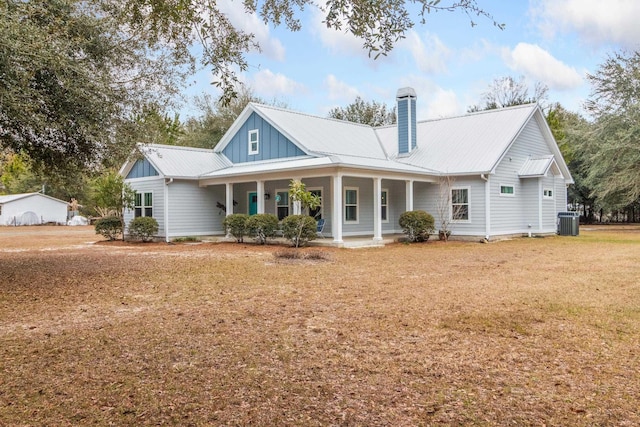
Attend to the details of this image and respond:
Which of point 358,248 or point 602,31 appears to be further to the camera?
point 358,248

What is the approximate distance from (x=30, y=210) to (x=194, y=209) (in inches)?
1255

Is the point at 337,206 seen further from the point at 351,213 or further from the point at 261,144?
Result: the point at 261,144

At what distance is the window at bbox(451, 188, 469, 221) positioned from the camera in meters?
18.9

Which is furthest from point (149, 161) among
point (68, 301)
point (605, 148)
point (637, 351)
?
point (605, 148)

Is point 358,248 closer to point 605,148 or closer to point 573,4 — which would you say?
point 573,4

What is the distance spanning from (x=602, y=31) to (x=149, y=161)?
1693 centimetres

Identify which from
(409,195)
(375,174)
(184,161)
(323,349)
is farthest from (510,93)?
(323,349)

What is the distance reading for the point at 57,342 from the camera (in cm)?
532

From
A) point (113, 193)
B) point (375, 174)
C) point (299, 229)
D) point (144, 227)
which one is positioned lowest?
point (299, 229)

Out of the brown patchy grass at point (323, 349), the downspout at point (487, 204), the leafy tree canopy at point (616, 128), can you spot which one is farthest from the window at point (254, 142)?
the leafy tree canopy at point (616, 128)

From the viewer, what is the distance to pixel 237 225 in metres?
18.5

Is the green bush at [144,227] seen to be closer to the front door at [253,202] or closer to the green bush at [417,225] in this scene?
the front door at [253,202]

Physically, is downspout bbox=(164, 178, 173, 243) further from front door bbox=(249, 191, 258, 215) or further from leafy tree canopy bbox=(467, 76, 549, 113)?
leafy tree canopy bbox=(467, 76, 549, 113)

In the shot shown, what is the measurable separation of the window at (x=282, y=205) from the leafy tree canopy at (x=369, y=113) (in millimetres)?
23984
